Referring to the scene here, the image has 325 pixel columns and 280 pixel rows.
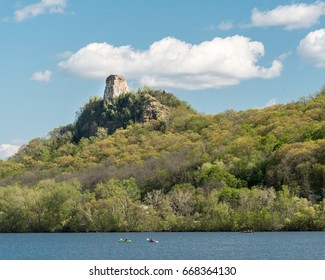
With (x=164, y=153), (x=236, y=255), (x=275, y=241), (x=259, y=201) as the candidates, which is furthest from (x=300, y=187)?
(x=164, y=153)

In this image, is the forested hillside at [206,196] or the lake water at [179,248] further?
the forested hillside at [206,196]

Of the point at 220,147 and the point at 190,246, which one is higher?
the point at 220,147

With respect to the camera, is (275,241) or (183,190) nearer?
(275,241)

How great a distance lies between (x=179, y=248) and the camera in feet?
281

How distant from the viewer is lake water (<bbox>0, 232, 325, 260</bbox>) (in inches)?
2965

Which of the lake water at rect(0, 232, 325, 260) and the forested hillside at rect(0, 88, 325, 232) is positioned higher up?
the forested hillside at rect(0, 88, 325, 232)

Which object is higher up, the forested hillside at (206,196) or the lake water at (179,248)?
the forested hillside at (206,196)

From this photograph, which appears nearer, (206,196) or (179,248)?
(179,248)

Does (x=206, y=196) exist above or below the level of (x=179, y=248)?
above

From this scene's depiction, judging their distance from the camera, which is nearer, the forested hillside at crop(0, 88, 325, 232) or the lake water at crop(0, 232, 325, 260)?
the lake water at crop(0, 232, 325, 260)

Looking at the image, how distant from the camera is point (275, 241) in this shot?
3637 inches

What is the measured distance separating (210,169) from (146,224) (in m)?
24.8

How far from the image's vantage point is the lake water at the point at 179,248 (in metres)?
75.3

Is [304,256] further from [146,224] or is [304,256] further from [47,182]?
[47,182]
